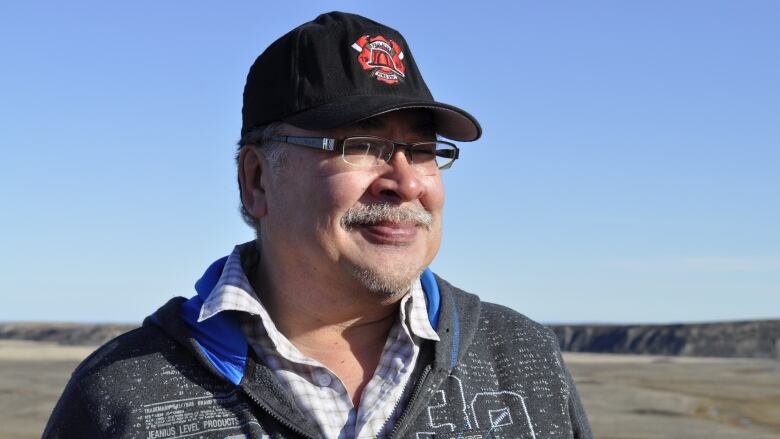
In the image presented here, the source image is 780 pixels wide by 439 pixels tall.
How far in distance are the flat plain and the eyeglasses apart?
10.7 meters

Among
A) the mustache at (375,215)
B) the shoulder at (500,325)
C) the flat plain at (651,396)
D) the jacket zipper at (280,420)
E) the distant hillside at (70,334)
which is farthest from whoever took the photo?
the distant hillside at (70,334)

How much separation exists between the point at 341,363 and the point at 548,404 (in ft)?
1.85

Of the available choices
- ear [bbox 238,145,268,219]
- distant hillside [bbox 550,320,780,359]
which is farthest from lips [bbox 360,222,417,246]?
distant hillside [bbox 550,320,780,359]

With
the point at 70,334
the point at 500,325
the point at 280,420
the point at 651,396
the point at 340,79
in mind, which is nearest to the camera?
the point at 280,420

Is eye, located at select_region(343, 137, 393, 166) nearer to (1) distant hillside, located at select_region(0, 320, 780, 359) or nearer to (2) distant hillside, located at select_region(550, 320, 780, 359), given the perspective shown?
(1) distant hillside, located at select_region(0, 320, 780, 359)

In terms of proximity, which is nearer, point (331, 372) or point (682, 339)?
point (331, 372)

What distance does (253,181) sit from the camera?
290cm

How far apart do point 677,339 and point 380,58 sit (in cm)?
3488

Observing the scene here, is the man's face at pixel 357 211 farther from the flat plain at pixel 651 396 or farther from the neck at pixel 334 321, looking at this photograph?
the flat plain at pixel 651 396

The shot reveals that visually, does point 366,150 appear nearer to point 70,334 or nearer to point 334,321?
point 334,321

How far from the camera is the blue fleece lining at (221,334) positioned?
2.54m

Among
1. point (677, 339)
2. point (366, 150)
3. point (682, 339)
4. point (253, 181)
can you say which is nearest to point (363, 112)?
point (366, 150)

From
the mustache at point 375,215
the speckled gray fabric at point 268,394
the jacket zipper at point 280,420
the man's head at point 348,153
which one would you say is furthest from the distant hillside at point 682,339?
the jacket zipper at point 280,420

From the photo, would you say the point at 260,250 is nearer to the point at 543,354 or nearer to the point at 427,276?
the point at 427,276
